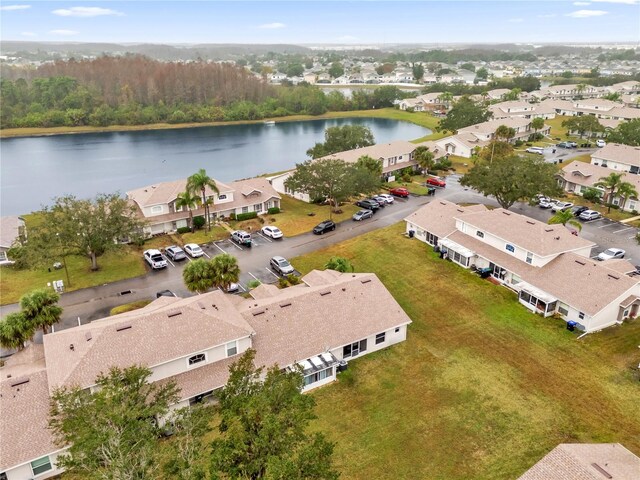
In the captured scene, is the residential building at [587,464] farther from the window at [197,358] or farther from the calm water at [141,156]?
the calm water at [141,156]

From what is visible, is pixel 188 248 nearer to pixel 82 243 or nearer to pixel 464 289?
pixel 82 243

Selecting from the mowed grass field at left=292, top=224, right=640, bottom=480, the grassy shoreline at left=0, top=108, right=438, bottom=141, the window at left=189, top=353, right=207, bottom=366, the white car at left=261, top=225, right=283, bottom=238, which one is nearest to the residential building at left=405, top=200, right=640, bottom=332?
the mowed grass field at left=292, top=224, right=640, bottom=480

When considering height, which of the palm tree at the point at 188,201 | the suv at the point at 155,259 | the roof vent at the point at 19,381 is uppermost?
the palm tree at the point at 188,201

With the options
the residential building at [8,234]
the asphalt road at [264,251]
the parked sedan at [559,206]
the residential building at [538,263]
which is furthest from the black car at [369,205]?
the residential building at [8,234]

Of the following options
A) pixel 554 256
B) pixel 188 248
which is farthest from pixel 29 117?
pixel 554 256

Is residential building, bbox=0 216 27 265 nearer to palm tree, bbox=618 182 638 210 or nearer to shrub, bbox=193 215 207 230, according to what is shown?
shrub, bbox=193 215 207 230

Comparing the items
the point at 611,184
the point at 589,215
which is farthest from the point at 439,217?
the point at 611,184
